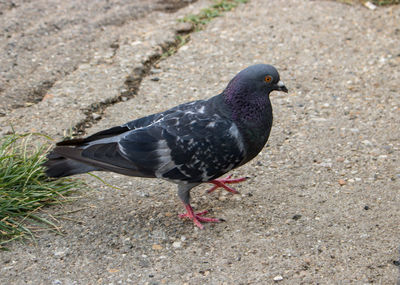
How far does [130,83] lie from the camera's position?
5.38m

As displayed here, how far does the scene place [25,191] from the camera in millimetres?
3742

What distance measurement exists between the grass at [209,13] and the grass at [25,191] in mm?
2940

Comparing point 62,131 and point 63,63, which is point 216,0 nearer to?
point 63,63

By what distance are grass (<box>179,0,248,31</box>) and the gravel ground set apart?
254 mm

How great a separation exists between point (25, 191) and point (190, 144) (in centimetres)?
124

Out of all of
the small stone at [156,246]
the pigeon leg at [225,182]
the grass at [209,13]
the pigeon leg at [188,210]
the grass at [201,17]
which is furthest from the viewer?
the grass at [209,13]

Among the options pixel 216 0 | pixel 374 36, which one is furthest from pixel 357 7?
pixel 216 0

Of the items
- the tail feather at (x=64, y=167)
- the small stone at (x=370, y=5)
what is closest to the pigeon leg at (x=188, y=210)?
the tail feather at (x=64, y=167)

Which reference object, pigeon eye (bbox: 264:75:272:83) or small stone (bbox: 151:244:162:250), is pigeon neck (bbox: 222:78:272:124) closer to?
pigeon eye (bbox: 264:75:272:83)

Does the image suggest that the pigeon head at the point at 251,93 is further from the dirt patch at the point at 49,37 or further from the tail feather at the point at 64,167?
the dirt patch at the point at 49,37

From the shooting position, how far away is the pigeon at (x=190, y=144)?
11.5 feet

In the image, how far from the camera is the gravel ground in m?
3.26

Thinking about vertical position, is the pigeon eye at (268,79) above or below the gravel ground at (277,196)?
above

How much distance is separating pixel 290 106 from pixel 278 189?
1.30 metres
